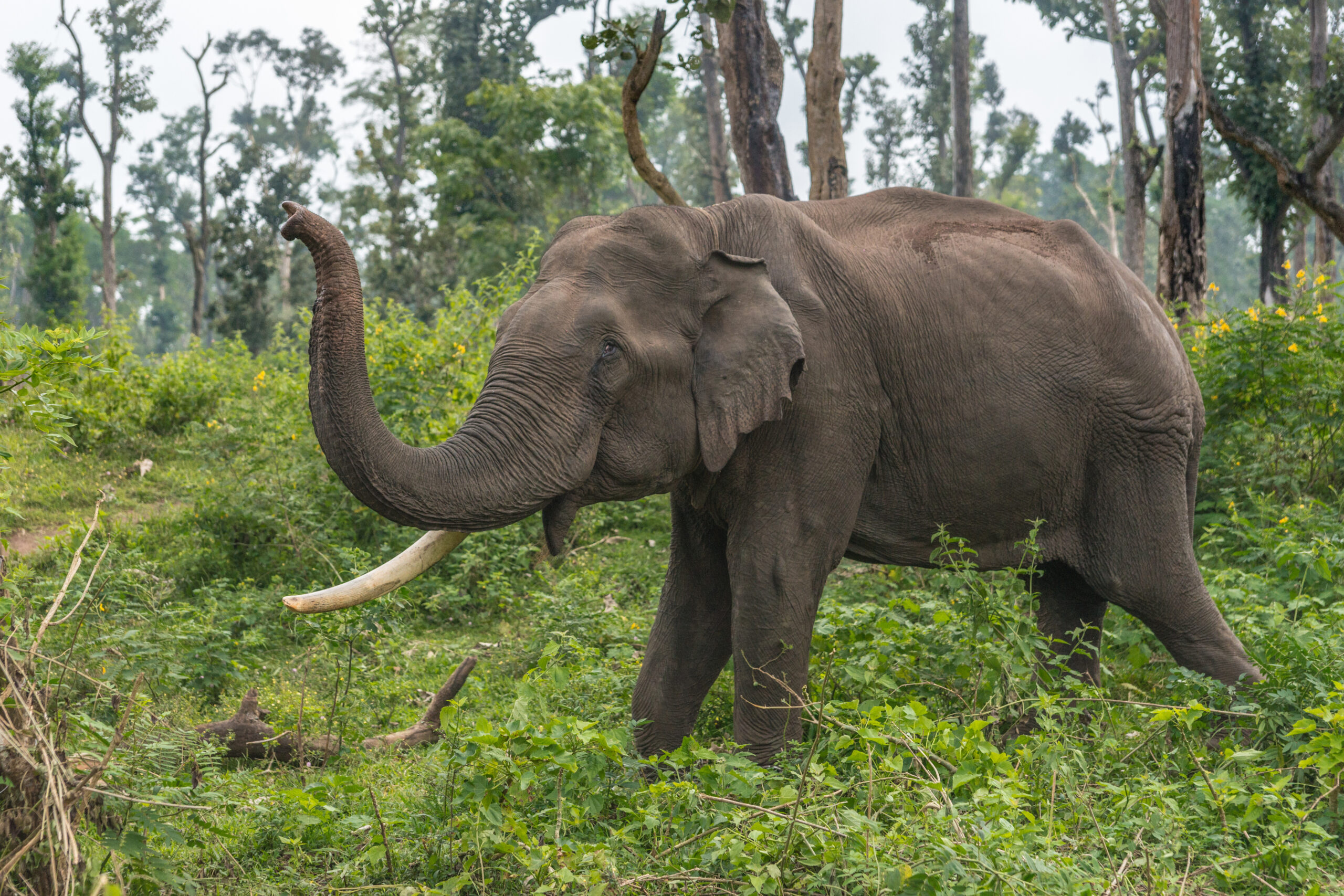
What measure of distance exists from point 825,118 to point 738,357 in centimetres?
659

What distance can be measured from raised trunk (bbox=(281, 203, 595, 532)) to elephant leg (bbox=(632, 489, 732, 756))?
37.8 inches

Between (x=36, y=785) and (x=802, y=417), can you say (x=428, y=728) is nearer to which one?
(x=802, y=417)

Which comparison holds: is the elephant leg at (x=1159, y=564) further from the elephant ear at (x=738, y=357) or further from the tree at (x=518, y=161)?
the tree at (x=518, y=161)

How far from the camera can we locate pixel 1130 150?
2456 centimetres

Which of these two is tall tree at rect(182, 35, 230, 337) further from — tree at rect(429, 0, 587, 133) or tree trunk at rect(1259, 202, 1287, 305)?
tree trunk at rect(1259, 202, 1287, 305)

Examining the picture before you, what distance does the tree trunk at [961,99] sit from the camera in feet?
68.2

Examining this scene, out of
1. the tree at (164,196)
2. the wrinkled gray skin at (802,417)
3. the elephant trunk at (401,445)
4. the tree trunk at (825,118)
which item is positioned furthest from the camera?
the tree at (164,196)

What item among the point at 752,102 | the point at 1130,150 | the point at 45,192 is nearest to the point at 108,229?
the point at 45,192

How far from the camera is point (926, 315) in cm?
446

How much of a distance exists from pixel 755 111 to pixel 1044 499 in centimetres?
577

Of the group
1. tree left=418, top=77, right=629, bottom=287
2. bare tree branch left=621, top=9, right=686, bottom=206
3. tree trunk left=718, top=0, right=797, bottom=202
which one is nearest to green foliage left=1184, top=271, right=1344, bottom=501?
tree trunk left=718, top=0, right=797, bottom=202

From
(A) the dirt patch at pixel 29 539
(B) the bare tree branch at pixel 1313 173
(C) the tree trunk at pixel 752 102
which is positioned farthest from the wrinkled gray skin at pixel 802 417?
(B) the bare tree branch at pixel 1313 173

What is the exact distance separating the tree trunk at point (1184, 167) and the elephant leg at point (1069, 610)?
311 inches

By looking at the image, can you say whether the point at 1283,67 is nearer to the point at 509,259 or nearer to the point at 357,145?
the point at 509,259
